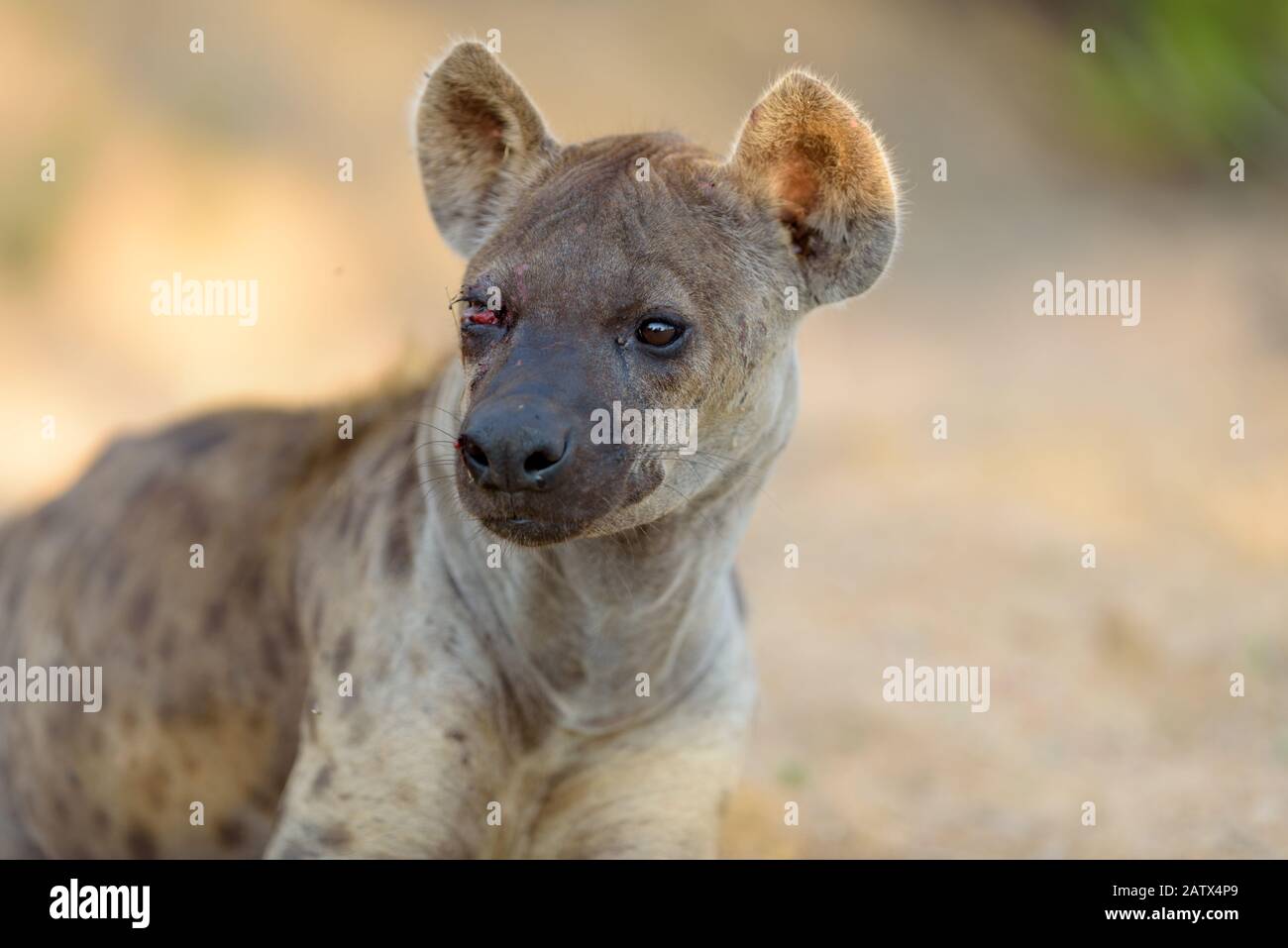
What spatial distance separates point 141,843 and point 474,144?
85.3 inches

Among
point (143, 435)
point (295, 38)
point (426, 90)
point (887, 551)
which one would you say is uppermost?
point (295, 38)

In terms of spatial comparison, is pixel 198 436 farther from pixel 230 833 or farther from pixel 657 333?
pixel 657 333

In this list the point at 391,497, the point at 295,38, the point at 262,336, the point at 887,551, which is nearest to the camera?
the point at 391,497

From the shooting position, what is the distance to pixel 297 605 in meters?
4.35

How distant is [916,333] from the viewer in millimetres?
11516

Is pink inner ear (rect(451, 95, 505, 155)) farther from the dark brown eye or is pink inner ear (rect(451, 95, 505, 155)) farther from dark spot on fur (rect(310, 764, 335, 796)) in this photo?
dark spot on fur (rect(310, 764, 335, 796))

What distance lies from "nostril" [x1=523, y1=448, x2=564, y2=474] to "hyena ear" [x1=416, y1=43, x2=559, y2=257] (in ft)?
3.27

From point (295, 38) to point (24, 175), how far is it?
2.34 meters

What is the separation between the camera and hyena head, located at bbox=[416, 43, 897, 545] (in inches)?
128
